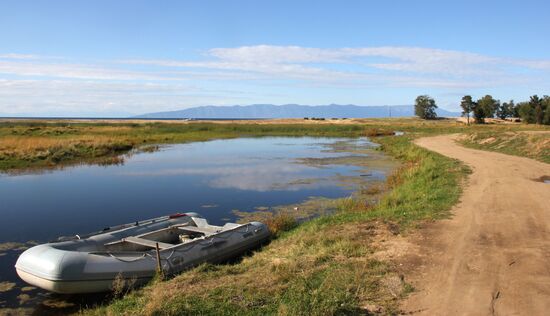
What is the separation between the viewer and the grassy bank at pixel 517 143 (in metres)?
27.4

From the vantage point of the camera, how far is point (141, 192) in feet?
71.9

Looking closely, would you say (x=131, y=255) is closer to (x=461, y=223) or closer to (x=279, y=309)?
(x=279, y=309)

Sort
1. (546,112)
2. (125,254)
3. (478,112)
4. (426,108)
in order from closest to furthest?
(125,254) < (546,112) < (478,112) < (426,108)

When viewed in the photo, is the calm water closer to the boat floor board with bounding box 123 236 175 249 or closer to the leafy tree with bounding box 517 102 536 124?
the boat floor board with bounding box 123 236 175 249

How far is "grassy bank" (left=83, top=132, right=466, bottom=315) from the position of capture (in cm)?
692

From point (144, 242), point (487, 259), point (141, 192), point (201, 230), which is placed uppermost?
point (487, 259)

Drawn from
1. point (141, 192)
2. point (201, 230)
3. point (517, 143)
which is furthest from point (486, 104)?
point (201, 230)

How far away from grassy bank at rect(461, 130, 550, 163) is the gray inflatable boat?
20.6 metres

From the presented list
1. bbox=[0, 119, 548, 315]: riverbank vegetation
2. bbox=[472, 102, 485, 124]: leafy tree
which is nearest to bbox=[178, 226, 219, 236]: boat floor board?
bbox=[0, 119, 548, 315]: riverbank vegetation

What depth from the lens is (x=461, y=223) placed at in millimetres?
11633

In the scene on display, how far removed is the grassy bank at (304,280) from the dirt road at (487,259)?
58cm

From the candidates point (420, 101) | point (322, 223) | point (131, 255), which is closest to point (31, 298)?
point (131, 255)

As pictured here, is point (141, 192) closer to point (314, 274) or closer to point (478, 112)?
point (314, 274)

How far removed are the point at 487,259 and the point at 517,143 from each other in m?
27.2
